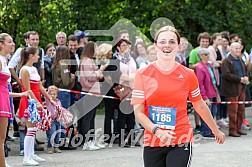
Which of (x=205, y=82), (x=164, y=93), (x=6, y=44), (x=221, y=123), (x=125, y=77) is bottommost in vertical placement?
(x=221, y=123)

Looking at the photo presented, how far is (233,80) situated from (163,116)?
300 inches

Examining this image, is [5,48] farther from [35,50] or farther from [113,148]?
[113,148]

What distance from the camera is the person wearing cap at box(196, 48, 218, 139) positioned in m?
12.6

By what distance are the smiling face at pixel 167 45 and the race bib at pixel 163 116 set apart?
0.47m

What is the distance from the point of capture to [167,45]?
564cm

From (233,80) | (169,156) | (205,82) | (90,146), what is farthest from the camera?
(233,80)

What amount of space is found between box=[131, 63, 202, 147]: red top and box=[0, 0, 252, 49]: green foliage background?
13.7 meters

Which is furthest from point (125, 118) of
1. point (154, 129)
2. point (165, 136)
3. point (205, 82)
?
point (165, 136)

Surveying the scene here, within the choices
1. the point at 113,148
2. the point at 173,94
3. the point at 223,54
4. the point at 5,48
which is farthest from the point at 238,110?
the point at 173,94

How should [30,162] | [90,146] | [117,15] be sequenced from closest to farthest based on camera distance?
[30,162]
[90,146]
[117,15]

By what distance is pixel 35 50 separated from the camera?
31.9 feet

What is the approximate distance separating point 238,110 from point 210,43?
2282mm

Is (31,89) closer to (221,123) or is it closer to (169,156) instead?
(169,156)

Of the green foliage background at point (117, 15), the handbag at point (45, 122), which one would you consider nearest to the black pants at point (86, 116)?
the handbag at point (45, 122)
